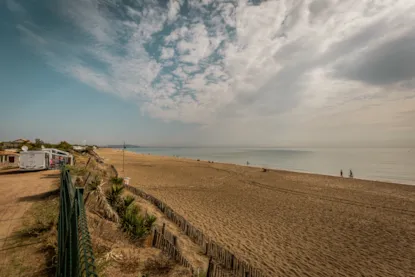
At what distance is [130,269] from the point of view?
198 inches

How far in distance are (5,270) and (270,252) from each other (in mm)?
8313

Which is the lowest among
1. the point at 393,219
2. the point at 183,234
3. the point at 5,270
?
the point at 393,219

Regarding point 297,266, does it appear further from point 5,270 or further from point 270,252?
point 5,270

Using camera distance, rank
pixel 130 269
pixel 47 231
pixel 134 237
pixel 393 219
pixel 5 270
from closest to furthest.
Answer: pixel 5 270 < pixel 130 269 < pixel 47 231 < pixel 134 237 < pixel 393 219

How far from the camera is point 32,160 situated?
693 inches

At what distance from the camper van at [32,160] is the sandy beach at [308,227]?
878 centimetres

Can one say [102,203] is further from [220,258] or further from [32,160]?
[32,160]

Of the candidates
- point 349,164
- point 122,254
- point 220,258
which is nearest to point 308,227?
point 220,258

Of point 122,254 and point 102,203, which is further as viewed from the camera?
point 102,203

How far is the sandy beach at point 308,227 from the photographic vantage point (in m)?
7.98

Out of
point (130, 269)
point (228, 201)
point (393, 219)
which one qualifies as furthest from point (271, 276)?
point (393, 219)

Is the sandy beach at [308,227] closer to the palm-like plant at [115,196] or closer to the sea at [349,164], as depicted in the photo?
the palm-like plant at [115,196]

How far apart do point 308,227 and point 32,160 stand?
859 inches

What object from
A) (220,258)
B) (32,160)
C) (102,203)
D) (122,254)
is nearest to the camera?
(122,254)
